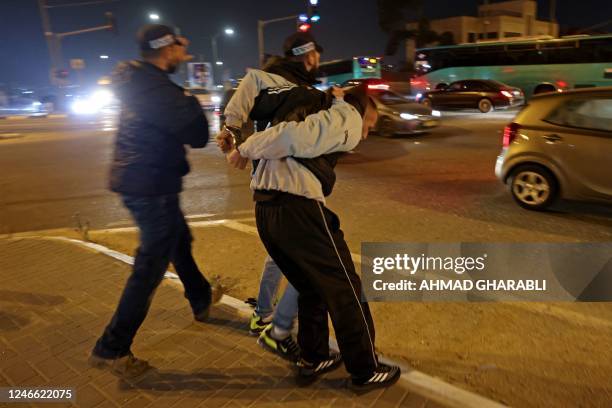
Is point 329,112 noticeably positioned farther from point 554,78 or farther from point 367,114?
point 554,78

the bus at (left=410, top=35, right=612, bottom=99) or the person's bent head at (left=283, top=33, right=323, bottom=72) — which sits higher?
the bus at (left=410, top=35, right=612, bottom=99)

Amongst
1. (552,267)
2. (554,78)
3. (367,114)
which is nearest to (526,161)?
(552,267)

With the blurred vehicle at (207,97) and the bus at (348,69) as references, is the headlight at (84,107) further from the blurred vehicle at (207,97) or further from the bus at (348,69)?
the bus at (348,69)

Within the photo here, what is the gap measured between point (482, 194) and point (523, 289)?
340 centimetres

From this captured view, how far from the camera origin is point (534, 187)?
6.45 metres

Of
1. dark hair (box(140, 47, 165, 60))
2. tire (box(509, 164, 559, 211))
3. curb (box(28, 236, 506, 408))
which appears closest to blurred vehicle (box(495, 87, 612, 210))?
tire (box(509, 164, 559, 211))

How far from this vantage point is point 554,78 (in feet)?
73.2

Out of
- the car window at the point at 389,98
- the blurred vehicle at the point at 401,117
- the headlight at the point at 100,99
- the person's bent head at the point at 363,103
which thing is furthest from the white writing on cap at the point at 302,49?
the headlight at the point at 100,99

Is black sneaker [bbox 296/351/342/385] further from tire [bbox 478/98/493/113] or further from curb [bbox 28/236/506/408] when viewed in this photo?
tire [bbox 478/98/493/113]

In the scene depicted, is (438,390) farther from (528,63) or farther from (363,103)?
(528,63)

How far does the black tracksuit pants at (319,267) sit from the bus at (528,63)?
19947 millimetres

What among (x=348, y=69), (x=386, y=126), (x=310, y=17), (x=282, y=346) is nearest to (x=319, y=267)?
(x=282, y=346)

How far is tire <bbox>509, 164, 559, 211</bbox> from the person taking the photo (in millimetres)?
6305

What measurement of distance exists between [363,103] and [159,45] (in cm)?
125
